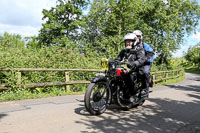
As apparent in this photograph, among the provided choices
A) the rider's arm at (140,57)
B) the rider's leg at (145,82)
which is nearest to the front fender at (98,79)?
the rider's arm at (140,57)

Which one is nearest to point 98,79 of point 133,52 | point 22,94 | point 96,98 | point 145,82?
point 96,98

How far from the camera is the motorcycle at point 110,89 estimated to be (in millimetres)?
4754

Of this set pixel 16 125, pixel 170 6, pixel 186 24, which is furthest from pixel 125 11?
pixel 16 125

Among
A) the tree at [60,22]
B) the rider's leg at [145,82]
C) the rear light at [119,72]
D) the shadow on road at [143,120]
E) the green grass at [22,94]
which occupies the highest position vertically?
the tree at [60,22]

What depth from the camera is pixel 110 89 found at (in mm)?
5141

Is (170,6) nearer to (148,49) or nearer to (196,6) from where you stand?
(196,6)

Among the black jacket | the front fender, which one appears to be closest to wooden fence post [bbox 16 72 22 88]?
the front fender

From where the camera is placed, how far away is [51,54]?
965 cm

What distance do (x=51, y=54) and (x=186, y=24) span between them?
128 feet

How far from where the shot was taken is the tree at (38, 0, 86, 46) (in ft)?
100

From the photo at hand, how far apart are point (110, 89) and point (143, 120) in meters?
1.11

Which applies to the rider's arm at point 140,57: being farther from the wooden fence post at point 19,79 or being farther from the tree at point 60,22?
the tree at point 60,22

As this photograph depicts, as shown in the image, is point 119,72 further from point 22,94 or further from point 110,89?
point 22,94

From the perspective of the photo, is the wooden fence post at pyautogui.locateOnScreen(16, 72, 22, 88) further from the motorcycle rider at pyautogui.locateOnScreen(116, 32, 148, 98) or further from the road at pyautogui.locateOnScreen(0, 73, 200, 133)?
the motorcycle rider at pyautogui.locateOnScreen(116, 32, 148, 98)
